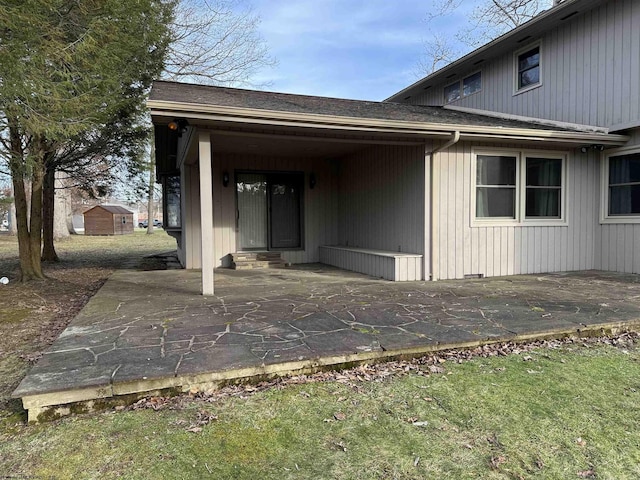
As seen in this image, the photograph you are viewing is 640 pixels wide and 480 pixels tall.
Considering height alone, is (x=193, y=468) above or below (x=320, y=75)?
below

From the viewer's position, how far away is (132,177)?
11.8m

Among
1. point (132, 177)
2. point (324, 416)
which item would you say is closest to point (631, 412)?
point (324, 416)

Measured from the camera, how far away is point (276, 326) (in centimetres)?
393

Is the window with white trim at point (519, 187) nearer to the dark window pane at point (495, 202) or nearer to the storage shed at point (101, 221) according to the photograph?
the dark window pane at point (495, 202)

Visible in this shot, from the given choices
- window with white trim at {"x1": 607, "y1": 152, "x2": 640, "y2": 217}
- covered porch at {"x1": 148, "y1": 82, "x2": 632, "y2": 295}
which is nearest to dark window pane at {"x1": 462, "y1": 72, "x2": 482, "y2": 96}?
covered porch at {"x1": 148, "y1": 82, "x2": 632, "y2": 295}

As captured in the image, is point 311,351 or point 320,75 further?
point 320,75

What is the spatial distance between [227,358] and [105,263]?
369 inches

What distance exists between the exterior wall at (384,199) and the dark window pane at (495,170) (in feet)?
3.68

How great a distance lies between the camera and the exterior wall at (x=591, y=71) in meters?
7.06

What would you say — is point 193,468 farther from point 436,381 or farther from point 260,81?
point 260,81

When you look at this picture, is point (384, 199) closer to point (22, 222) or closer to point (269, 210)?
point (269, 210)

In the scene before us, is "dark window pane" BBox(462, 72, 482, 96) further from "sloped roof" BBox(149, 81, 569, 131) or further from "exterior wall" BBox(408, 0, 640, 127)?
"sloped roof" BBox(149, 81, 569, 131)

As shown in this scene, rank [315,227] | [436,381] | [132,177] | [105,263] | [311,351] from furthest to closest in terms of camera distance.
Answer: [132,177], [105,263], [315,227], [311,351], [436,381]

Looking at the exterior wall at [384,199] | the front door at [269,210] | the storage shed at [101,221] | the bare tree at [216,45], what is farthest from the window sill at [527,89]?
the storage shed at [101,221]
